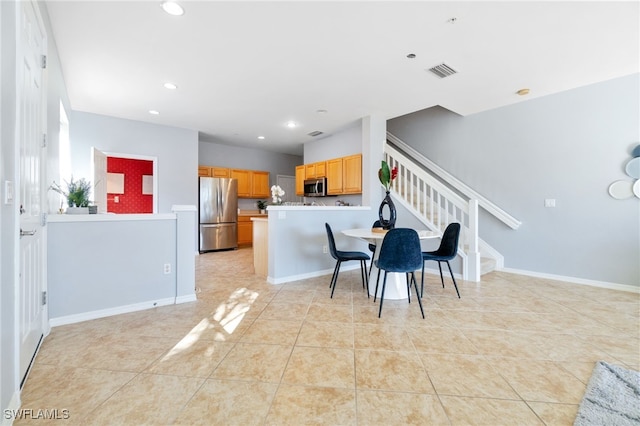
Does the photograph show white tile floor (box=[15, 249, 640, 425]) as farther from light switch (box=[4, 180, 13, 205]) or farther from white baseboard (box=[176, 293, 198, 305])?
light switch (box=[4, 180, 13, 205])

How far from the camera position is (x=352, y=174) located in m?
5.35

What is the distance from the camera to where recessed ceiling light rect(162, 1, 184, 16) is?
2191 millimetres

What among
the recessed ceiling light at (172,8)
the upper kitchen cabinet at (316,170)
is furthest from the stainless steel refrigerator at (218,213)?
the recessed ceiling light at (172,8)

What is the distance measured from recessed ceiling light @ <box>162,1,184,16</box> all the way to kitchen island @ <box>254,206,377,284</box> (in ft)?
7.45

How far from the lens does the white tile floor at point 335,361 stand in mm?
1438

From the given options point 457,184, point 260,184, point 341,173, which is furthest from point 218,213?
point 457,184

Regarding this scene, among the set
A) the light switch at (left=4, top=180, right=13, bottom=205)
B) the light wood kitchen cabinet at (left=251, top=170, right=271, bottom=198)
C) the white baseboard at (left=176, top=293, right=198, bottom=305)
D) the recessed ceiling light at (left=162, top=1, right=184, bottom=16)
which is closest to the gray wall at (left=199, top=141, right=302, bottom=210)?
the light wood kitchen cabinet at (left=251, top=170, right=271, bottom=198)

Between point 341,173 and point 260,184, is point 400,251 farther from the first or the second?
point 260,184

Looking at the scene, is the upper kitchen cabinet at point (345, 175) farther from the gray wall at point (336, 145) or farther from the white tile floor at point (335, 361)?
the white tile floor at point (335, 361)

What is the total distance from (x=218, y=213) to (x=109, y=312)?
→ 3.99 metres

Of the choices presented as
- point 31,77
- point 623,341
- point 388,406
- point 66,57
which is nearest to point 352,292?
point 388,406

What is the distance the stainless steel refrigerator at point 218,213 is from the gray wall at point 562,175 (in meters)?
5.02

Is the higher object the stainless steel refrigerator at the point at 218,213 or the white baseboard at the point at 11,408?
the stainless steel refrigerator at the point at 218,213

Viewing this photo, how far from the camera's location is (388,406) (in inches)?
58.0
